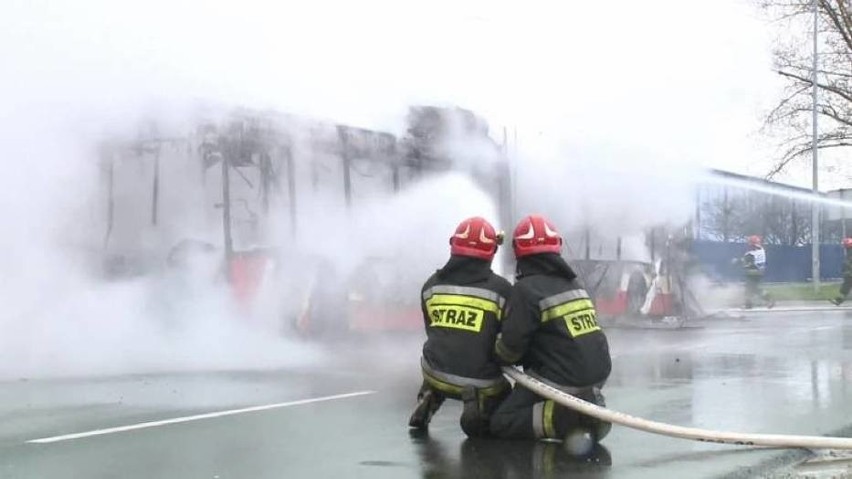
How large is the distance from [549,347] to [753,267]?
17.5 metres

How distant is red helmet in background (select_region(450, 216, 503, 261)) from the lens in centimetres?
613

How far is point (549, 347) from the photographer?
19.3 ft

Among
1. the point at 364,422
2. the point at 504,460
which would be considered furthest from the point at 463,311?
the point at 364,422

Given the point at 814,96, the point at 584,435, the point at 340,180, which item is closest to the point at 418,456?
the point at 584,435

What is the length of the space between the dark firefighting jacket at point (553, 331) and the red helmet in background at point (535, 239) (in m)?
0.06

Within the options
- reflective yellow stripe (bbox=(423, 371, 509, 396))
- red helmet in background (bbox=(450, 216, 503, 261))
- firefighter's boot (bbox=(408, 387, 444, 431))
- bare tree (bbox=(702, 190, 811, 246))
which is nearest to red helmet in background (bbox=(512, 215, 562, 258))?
red helmet in background (bbox=(450, 216, 503, 261))

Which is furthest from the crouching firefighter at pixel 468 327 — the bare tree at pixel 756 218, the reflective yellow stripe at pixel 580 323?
the bare tree at pixel 756 218

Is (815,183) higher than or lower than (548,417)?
higher

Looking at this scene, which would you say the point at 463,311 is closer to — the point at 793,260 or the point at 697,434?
the point at 697,434

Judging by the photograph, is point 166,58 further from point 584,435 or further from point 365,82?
point 584,435

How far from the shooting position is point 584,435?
18.8 ft

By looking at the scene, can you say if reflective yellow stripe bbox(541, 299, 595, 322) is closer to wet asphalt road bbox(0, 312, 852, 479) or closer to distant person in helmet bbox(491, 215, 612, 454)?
distant person in helmet bbox(491, 215, 612, 454)

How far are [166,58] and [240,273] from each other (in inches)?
108

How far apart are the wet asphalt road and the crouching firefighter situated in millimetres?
284
